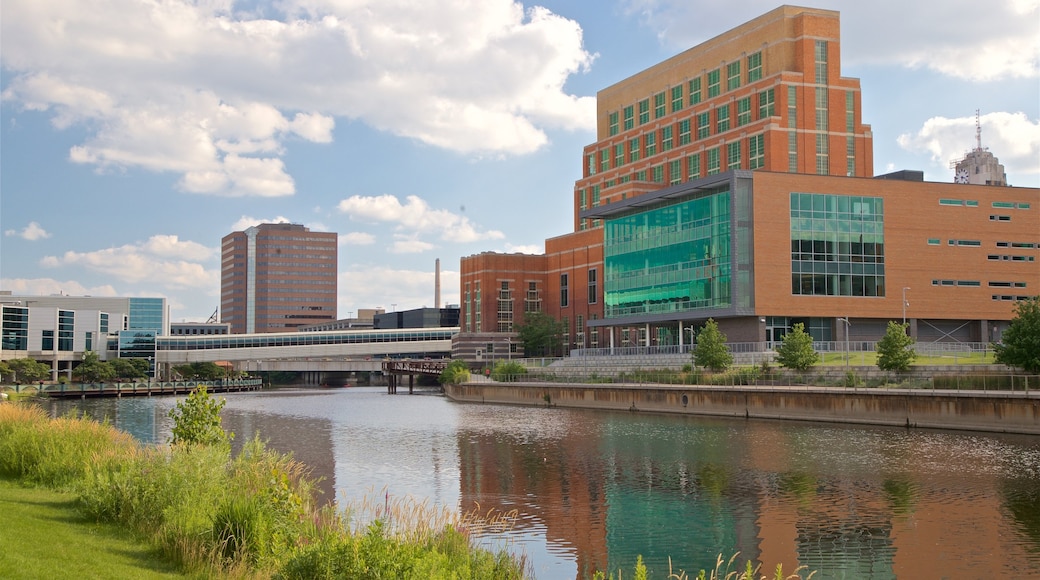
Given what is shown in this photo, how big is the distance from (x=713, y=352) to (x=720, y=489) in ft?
151

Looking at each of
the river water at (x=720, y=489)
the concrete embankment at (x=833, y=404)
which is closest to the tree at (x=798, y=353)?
the concrete embankment at (x=833, y=404)

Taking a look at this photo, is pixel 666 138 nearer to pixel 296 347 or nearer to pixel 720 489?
pixel 296 347

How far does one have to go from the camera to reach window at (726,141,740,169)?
365 feet

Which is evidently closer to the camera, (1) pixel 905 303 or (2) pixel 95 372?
(1) pixel 905 303

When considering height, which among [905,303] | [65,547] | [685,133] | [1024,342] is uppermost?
[685,133]

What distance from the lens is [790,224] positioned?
8731 cm

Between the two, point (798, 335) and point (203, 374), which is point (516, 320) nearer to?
point (203, 374)

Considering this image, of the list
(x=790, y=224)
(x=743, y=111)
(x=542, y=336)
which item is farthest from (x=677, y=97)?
(x=790, y=224)

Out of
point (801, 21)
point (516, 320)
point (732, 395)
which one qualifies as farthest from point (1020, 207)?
point (516, 320)

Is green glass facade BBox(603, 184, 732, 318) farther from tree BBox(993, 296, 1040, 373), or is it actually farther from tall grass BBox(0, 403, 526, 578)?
tall grass BBox(0, 403, 526, 578)

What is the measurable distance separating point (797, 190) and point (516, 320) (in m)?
77.4

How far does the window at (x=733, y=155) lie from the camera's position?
11125 cm

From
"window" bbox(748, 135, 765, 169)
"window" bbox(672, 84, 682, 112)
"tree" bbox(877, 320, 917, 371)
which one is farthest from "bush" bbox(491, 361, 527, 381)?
"tree" bbox(877, 320, 917, 371)

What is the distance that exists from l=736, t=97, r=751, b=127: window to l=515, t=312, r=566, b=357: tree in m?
44.0
